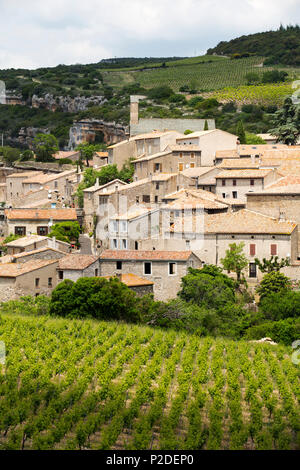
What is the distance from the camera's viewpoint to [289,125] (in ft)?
202

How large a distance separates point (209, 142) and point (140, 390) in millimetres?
36054

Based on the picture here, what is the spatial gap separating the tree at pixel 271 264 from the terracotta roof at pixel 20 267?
10780mm

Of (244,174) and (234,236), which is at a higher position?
(244,174)

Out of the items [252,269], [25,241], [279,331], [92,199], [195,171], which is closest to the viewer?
[279,331]

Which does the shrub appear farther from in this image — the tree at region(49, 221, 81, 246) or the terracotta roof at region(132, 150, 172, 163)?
the terracotta roof at region(132, 150, 172, 163)

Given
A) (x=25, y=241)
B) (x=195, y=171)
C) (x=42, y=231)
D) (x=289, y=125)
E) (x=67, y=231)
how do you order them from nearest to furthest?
1. (x=25, y=241)
2. (x=67, y=231)
3. (x=42, y=231)
4. (x=195, y=171)
5. (x=289, y=125)

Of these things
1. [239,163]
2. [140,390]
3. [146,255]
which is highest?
[239,163]

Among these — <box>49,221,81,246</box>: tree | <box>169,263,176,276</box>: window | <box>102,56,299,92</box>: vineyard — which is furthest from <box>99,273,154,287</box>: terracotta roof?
<box>102,56,299,92</box>: vineyard

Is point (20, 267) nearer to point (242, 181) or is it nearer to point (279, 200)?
point (279, 200)

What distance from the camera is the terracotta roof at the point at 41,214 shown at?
52.7m

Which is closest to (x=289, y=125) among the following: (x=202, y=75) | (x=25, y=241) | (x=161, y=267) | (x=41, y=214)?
(x=41, y=214)

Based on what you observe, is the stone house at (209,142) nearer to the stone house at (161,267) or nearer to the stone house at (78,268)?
the stone house at (161,267)

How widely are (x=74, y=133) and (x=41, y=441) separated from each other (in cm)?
7988

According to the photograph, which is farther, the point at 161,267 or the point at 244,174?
the point at 244,174
